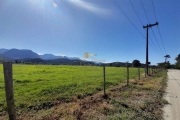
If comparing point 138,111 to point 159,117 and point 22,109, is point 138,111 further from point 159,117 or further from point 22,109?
point 22,109

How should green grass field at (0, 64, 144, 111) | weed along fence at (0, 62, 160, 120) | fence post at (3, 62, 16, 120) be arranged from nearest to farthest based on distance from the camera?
fence post at (3, 62, 16, 120) → weed along fence at (0, 62, 160, 120) → green grass field at (0, 64, 144, 111)

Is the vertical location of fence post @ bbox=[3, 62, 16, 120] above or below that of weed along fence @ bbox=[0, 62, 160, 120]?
above

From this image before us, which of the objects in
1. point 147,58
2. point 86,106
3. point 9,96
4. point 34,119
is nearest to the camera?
point 9,96

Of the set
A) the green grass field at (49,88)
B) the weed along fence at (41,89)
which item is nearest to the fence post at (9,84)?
the weed along fence at (41,89)

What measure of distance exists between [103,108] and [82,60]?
845 centimetres

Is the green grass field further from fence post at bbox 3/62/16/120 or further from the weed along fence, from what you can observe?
fence post at bbox 3/62/16/120

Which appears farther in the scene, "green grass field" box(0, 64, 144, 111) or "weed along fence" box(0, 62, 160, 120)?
"green grass field" box(0, 64, 144, 111)

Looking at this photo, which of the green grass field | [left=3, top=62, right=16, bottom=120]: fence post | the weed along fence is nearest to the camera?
[left=3, top=62, right=16, bottom=120]: fence post

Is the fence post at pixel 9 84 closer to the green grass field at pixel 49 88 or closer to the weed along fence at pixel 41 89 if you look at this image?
the weed along fence at pixel 41 89

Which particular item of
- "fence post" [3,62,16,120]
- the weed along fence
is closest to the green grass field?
the weed along fence

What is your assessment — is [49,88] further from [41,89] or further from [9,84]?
[9,84]

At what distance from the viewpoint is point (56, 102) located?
254 inches

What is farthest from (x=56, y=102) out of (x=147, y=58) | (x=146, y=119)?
(x=147, y=58)

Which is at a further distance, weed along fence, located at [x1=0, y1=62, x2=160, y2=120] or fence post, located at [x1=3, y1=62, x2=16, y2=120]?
weed along fence, located at [x1=0, y1=62, x2=160, y2=120]
